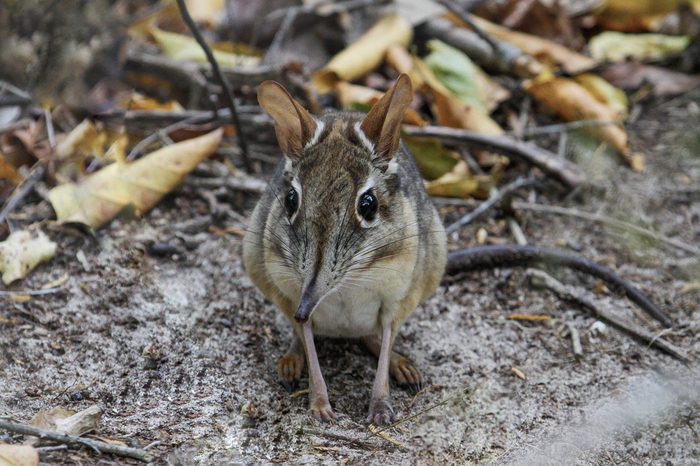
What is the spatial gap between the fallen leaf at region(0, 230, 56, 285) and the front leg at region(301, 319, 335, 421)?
5.69 ft

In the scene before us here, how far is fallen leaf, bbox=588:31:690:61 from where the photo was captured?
7441 mm

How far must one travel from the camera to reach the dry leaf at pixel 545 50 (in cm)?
697

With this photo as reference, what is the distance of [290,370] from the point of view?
4.31 m

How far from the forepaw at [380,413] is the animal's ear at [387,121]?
1.11 m

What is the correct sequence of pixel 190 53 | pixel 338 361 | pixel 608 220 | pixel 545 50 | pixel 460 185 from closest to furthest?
pixel 338 361 → pixel 608 220 → pixel 460 185 → pixel 190 53 → pixel 545 50

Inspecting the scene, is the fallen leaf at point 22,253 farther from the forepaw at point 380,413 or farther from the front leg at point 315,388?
the forepaw at point 380,413

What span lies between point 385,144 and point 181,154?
2.10 metres

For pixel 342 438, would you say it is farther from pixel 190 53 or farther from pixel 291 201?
pixel 190 53

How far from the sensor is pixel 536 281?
5246mm

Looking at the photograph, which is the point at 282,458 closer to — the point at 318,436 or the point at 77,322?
the point at 318,436

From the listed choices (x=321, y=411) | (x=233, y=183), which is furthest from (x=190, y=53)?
(x=321, y=411)

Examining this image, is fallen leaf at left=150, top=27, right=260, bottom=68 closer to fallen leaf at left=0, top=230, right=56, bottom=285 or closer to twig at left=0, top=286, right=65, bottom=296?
fallen leaf at left=0, top=230, right=56, bottom=285

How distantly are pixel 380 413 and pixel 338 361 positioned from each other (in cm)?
59

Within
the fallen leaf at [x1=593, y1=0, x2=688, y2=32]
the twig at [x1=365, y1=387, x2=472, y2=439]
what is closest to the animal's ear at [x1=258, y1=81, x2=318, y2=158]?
the twig at [x1=365, y1=387, x2=472, y2=439]
